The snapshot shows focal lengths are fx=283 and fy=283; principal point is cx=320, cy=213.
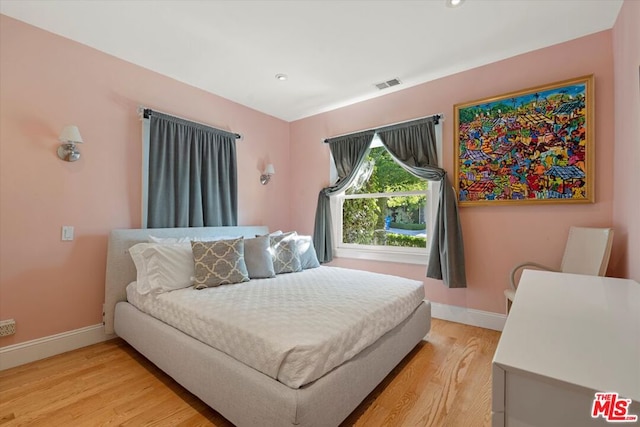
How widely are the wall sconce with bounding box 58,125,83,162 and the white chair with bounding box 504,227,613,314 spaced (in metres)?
3.68

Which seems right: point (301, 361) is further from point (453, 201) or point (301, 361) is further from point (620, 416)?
point (453, 201)

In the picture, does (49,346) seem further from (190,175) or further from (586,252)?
(586,252)

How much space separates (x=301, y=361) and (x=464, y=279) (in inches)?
86.4

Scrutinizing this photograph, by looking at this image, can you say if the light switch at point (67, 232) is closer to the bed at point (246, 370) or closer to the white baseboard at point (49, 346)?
the bed at point (246, 370)

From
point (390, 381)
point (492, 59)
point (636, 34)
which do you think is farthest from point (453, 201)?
point (390, 381)

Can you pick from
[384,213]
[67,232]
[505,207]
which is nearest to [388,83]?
[384,213]

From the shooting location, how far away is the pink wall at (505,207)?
91.9 inches

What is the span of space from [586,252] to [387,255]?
5.96 ft

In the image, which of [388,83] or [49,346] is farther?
[388,83]

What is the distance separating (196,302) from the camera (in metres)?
1.94

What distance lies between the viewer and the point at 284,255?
298 cm

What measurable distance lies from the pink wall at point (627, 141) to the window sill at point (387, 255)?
157cm

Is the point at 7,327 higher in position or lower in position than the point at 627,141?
lower

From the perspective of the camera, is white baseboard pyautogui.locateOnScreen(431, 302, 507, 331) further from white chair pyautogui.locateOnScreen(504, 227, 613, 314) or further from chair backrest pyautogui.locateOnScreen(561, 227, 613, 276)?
chair backrest pyautogui.locateOnScreen(561, 227, 613, 276)
